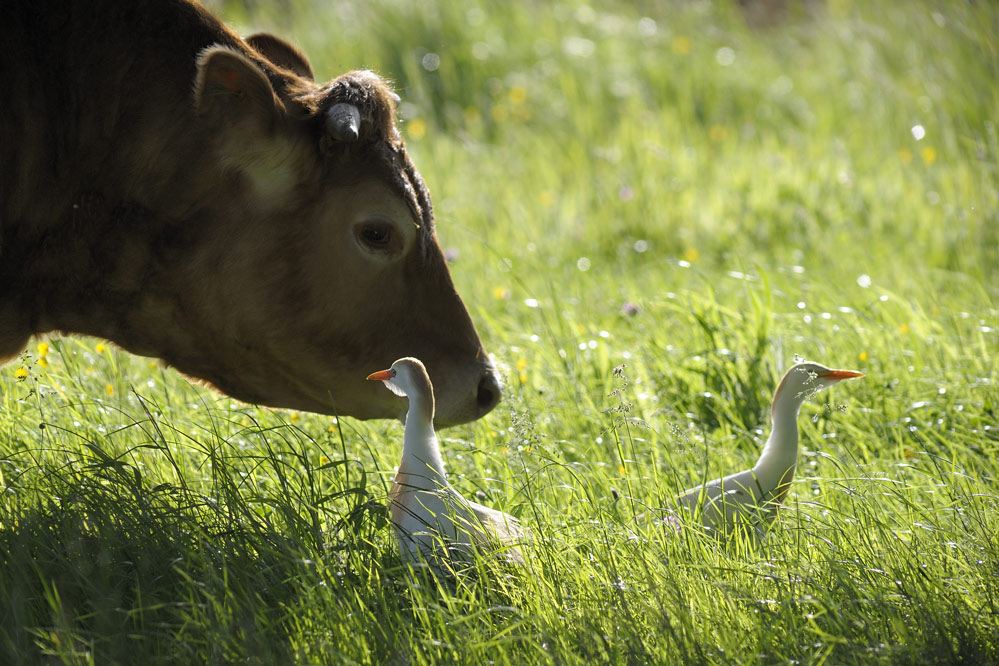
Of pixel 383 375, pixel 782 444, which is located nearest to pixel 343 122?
pixel 383 375

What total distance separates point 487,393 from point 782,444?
3.07ft

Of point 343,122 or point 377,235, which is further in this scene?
point 377,235

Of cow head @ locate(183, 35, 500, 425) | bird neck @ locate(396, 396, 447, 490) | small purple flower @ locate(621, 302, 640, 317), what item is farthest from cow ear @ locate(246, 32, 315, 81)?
small purple flower @ locate(621, 302, 640, 317)

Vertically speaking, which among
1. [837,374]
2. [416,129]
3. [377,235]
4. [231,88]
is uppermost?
[416,129]

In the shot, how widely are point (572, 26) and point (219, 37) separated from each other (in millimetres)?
7377

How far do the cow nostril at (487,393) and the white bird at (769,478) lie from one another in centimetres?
66

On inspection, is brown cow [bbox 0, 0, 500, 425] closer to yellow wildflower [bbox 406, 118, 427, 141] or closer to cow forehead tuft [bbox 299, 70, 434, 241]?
cow forehead tuft [bbox 299, 70, 434, 241]

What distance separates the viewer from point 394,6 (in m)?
9.88

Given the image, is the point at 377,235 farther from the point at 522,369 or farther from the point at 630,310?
the point at 630,310

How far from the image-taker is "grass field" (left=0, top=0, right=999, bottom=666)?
2670mm

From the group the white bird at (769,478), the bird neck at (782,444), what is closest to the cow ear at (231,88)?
the white bird at (769,478)

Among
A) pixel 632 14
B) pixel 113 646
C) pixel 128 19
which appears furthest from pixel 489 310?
pixel 632 14

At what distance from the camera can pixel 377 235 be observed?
337 centimetres

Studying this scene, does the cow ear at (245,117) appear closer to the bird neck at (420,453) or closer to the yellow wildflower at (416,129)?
the bird neck at (420,453)
